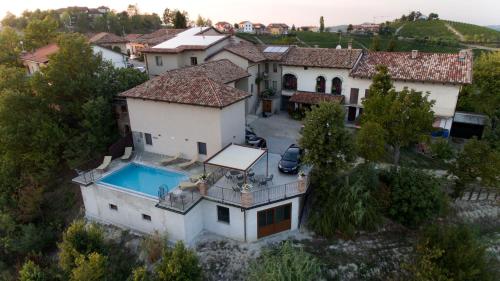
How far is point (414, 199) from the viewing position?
21.4 meters

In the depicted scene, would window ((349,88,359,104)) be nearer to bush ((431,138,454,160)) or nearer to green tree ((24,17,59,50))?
bush ((431,138,454,160))

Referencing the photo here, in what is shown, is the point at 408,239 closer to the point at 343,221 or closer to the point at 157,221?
the point at 343,221

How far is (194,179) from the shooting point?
2286cm

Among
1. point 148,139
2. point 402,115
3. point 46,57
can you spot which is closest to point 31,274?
point 148,139

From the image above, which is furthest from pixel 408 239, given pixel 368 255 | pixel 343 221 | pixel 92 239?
pixel 92 239

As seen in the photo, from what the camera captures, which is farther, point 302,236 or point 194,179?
point 194,179

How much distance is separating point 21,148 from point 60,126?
3.63 meters

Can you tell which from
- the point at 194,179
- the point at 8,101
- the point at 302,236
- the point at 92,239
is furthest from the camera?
the point at 8,101

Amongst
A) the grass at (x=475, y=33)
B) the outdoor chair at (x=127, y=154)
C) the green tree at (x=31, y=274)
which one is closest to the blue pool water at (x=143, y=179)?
the outdoor chair at (x=127, y=154)

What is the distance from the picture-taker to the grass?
301ft

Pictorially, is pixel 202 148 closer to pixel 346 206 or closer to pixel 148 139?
pixel 148 139

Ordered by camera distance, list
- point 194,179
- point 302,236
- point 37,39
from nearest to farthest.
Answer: point 302,236 < point 194,179 < point 37,39

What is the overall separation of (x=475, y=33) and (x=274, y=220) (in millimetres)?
113609

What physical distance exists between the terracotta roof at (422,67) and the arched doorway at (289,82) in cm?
700
